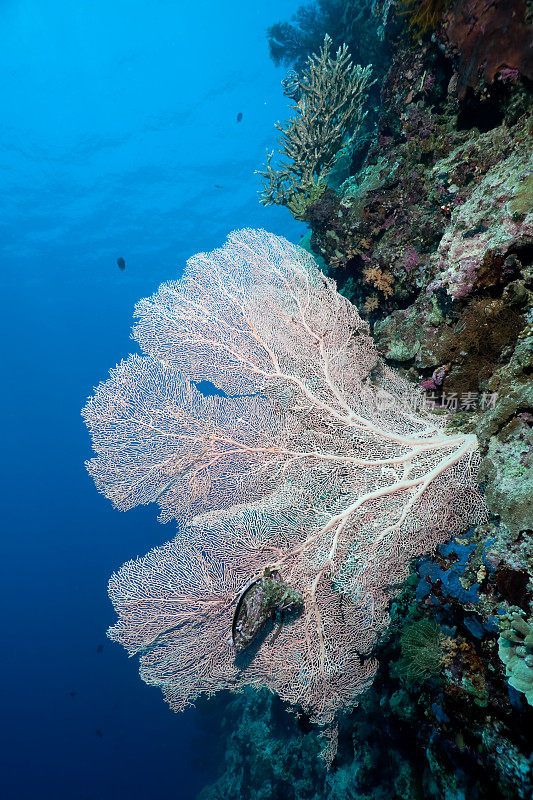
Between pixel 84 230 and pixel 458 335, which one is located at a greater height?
pixel 84 230

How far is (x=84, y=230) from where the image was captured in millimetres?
38750

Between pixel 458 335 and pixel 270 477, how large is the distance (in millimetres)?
2145

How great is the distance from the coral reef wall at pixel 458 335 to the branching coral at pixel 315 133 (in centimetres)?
122

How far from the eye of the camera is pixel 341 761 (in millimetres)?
6227

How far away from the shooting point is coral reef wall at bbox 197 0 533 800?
2.18m

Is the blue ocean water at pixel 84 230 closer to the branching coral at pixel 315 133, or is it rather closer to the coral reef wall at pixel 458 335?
the coral reef wall at pixel 458 335

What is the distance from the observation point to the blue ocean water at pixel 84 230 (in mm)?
32250

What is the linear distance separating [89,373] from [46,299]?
527 inches

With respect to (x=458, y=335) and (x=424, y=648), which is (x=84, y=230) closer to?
(x=458, y=335)

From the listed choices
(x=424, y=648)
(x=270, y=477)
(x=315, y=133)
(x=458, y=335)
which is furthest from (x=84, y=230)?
(x=424, y=648)

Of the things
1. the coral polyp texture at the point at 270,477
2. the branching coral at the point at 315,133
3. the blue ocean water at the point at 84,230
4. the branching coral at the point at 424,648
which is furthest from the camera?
the blue ocean water at the point at 84,230

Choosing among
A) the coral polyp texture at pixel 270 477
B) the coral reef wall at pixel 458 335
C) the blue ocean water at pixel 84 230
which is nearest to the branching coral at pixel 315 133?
the coral reef wall at pixel 458 335

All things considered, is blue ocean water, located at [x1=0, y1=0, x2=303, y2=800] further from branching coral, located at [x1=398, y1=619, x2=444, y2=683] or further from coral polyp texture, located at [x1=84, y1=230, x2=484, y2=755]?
branching coral, located at [x1=398, y1=619, x2=444, y2=683]

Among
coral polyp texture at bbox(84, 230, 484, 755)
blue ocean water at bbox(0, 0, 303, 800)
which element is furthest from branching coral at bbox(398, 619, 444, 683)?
blue ocean water at bbox(0, 0, 303, 800)
